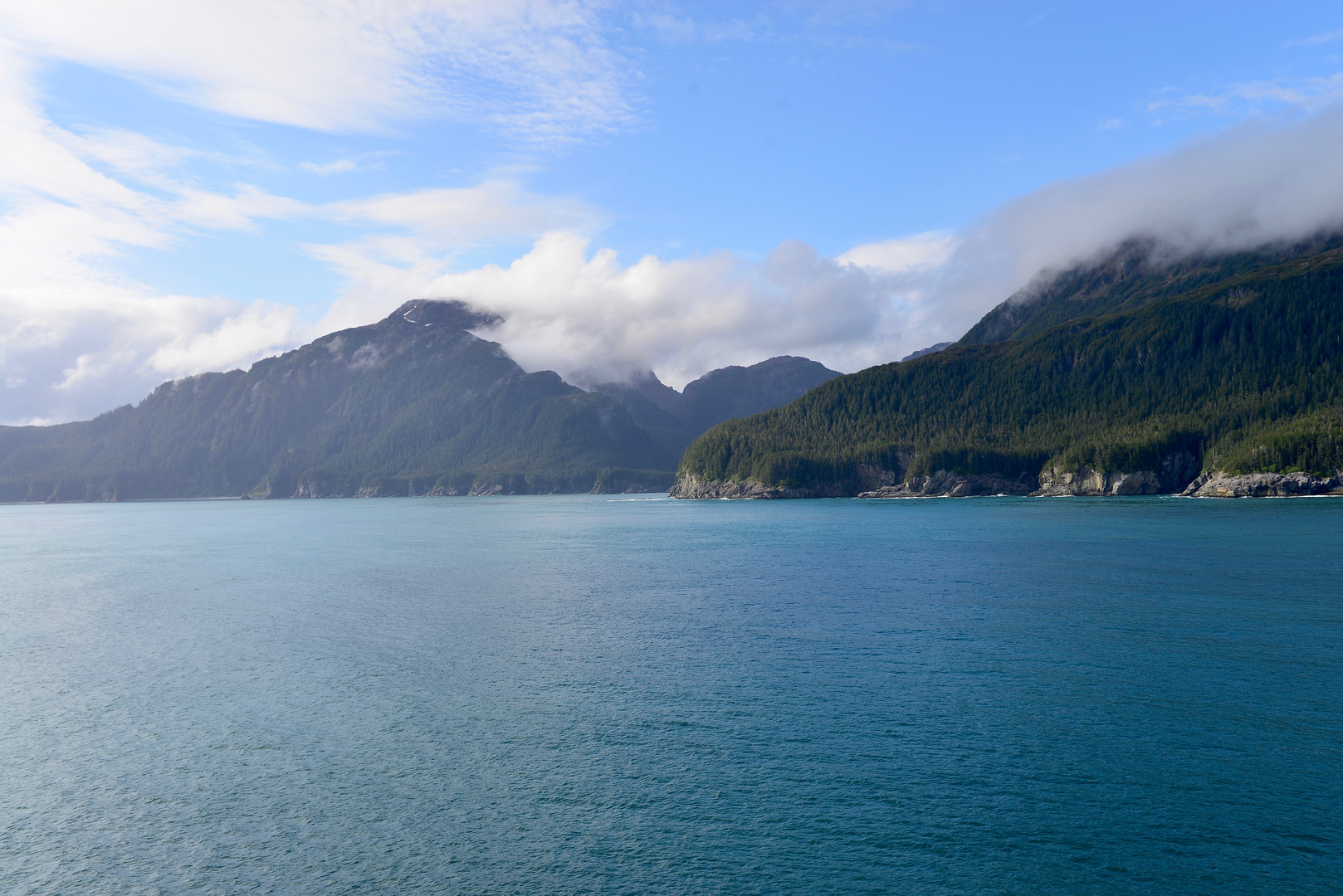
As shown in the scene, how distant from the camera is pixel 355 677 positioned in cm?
3947

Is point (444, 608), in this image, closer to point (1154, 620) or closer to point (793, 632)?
point (793, 632)

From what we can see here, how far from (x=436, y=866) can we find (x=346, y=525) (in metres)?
189

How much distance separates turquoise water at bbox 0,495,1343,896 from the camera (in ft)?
66.7

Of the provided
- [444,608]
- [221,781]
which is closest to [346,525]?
[444,608]

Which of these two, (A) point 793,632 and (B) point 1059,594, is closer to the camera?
(A) point 793,632

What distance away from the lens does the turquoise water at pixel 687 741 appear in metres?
20.3

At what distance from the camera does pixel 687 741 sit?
29000 mm

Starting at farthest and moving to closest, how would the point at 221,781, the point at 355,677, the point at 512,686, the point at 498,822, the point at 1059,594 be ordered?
the point at 1059,594 < the point at 355,677 < the point at 512,686 < the point at 221,781 < the point at 498,822

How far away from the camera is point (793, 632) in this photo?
157ft

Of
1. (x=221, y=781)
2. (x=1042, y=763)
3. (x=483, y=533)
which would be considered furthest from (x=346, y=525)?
(x=1042, y=763)

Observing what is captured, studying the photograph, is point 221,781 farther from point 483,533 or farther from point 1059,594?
point 483,533

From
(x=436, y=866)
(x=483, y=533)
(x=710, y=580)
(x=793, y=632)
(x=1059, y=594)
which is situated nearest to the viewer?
(x=436, y=866)

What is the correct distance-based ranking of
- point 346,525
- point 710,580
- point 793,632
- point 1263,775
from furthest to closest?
point 346,525
point 710,580
point 793,632
point 1263,775

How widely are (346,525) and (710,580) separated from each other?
148 meters
